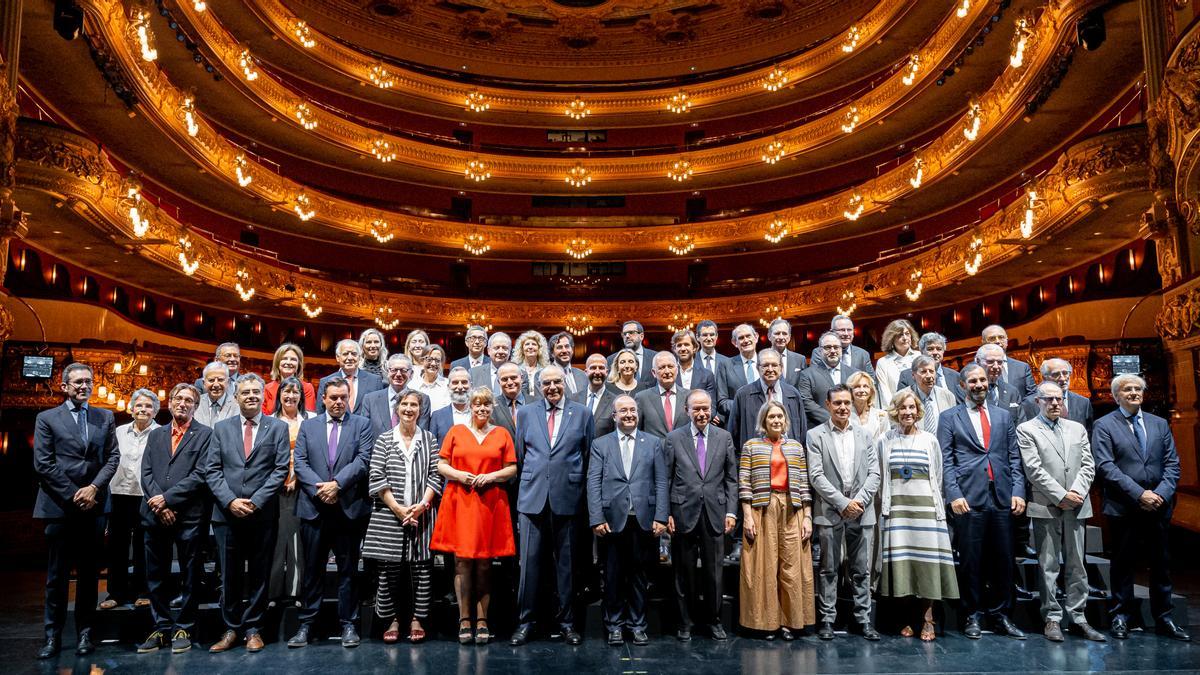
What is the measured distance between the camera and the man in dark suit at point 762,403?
5.35m

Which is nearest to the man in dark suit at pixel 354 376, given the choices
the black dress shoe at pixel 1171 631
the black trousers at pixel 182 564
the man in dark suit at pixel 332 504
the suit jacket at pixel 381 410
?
the suit jacket at pixel 381 410

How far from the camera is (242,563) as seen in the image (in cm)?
470

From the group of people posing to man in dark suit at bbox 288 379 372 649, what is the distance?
0.6 inches

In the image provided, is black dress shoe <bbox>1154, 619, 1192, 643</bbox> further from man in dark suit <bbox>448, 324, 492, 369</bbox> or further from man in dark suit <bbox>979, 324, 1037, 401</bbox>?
man in dark suit <bbox>448, 324, 492, 369</bbox>

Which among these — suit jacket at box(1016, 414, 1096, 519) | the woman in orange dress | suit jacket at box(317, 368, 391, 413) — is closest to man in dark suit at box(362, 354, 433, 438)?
suit jacket at box(317, 368, 391, 413)

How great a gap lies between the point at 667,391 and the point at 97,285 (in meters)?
13.0

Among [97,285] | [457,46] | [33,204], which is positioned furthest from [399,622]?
[457,46]

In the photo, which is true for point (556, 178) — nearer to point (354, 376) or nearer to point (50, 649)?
point (354, 376)

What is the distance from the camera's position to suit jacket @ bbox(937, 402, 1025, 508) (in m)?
4.82

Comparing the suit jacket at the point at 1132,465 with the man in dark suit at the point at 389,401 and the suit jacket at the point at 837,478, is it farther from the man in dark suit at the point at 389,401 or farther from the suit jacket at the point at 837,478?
the man in dark suit at the point at 389,401

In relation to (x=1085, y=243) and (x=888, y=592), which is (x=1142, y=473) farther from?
(x=1085, y=243)

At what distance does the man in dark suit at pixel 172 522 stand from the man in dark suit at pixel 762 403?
357 centimetres

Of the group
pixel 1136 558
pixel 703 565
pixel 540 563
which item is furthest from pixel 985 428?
pixel 540 563

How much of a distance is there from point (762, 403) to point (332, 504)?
9.81ft
